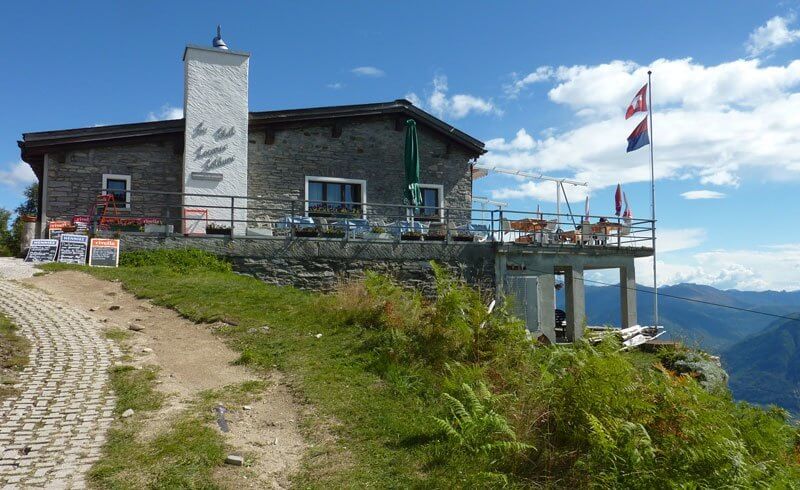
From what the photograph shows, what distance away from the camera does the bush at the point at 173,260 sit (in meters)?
14.9

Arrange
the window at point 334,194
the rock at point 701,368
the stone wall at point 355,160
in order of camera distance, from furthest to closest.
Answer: the window at point 334,194 → the stone wall at point 355,160 → the rock at point 701,368

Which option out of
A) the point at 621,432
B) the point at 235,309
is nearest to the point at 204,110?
the point at 235,309

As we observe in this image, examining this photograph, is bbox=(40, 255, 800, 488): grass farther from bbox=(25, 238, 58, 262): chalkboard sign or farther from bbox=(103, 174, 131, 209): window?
bbox=(103, 174, 131, 209): window

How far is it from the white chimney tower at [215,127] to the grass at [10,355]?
990 centimetres

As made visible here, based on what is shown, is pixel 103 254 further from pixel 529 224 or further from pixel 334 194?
pixel 529 224

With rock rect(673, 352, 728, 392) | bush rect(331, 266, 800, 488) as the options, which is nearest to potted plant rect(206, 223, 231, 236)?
bush rect(331, 266, 800, 488)

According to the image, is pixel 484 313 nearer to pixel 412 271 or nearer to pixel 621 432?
pixel 621 432

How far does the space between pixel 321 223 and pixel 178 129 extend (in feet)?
19.0

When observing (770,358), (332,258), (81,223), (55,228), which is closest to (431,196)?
(332,258)

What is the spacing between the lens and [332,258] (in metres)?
16.5

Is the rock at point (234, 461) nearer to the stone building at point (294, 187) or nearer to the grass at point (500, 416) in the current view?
the grass at point (500, 416)

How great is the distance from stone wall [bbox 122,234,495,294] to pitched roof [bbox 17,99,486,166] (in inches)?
179

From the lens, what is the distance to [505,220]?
18406 millimetres

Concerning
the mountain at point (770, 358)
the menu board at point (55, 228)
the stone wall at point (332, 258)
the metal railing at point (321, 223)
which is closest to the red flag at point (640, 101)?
the metal railing at point (321, 223)
